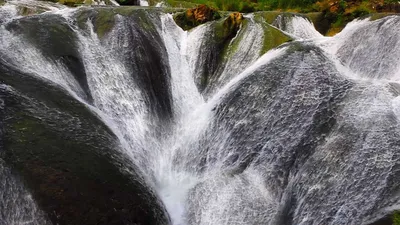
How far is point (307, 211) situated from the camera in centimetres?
608

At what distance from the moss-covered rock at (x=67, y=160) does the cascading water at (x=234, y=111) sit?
23 cm

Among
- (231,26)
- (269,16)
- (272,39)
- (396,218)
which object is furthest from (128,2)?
(396,218)

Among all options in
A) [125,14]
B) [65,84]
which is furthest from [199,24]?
[65,84]

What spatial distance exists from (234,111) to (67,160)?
3.85 meters

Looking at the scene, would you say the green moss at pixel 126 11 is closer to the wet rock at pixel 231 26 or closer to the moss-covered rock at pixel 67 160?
the wet rock at pixel 231 26

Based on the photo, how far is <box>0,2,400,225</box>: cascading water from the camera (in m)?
6.13

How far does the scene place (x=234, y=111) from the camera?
8.34 metres

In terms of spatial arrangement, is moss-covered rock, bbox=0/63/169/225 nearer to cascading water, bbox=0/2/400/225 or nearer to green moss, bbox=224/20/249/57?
cascading water, bbox=0/2/400/225

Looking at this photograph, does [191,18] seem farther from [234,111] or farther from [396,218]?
[396,218]

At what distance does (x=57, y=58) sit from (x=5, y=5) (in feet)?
18.3

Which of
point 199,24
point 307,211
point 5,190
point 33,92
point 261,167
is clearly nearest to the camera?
point 5,190

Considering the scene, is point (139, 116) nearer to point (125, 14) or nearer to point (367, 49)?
point (125, 14)

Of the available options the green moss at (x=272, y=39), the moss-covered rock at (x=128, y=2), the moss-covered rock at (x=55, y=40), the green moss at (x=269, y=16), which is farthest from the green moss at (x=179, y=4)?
the moss-covered rock at (x=55, y=40)

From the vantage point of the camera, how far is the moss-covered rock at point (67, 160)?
5262 millimetres
